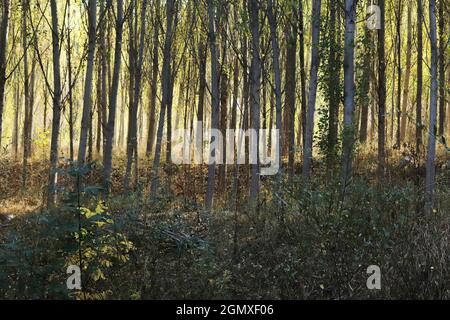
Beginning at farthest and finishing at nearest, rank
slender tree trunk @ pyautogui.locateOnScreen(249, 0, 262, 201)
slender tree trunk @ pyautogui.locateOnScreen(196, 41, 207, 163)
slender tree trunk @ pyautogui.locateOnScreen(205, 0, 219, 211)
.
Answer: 1. slender tree trunk @ pyautogui.locateOnScreen(196, 41, 207, 163)
2. slender tree trunk @ pyautogui.locateOnScreen(205, 0, 219, 211)
3. slender tree trunk @ pyautogui.locateOnScreen(249, 0, 262, 201)

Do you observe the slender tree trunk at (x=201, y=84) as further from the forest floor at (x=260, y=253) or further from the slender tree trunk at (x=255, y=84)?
the forest floor at (x=260, y=253)

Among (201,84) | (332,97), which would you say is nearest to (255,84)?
(332,97)

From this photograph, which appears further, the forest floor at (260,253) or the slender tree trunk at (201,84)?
the slender tree trunk at (201,84)

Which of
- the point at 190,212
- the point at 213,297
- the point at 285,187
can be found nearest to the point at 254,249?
the point at 285,187

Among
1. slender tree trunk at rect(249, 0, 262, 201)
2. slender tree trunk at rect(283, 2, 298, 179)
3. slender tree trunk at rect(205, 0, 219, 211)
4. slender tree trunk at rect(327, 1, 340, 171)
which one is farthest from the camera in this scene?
slender tree trunk at rect(283, 2, 298, 179)

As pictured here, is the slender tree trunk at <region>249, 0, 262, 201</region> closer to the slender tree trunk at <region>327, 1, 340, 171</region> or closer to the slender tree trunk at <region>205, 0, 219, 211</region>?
the slender tree trunk at <region>205, 0, 219, 211</region>

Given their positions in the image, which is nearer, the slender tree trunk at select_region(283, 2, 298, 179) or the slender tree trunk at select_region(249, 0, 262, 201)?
the slender tree trunk at select_region(249, 0, 262, 201)

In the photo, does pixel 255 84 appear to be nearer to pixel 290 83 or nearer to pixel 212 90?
pixel 212 90

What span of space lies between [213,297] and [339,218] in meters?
1.61

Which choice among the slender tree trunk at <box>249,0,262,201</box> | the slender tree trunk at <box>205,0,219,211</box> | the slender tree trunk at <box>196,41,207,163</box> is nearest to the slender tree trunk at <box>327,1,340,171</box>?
the slender tree trunk at <box>249,0,262,201</box>

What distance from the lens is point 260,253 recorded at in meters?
5.80

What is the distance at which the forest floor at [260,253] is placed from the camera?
4348mm

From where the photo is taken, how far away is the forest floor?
14.3 feet

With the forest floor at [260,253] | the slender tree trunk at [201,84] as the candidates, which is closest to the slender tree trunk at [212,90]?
the slender tree trunk at [201,84]
